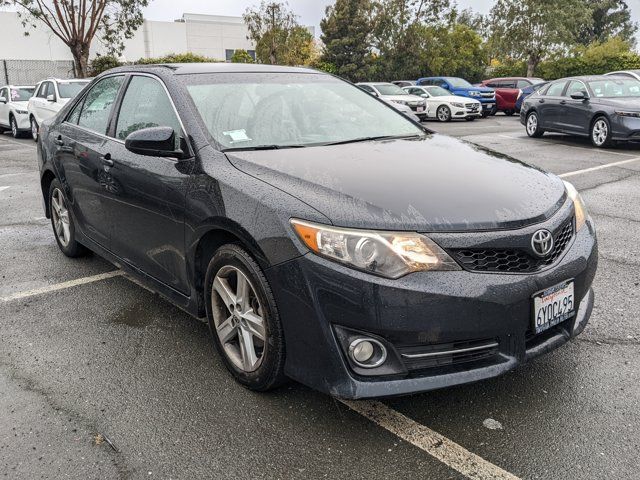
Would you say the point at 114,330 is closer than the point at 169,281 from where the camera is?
No

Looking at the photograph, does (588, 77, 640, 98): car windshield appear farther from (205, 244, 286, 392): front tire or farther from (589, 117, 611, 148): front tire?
(205, 244, 286, 392): front tire

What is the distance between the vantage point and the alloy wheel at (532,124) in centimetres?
1487

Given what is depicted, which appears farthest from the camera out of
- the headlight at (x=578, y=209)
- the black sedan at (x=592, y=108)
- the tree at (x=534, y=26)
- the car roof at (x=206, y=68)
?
the tree at (x=534, y=26)

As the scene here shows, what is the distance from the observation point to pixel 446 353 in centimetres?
252

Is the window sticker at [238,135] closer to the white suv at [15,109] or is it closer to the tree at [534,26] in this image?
the white suv at [15,109]

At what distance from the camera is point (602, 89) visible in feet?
42.9

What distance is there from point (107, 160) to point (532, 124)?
13110 millimetres

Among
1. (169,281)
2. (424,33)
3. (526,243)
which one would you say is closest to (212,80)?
(169,281)

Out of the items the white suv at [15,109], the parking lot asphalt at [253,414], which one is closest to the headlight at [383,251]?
the parking lot asphalt at [253,414]

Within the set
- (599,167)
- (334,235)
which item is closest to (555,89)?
(599,167)

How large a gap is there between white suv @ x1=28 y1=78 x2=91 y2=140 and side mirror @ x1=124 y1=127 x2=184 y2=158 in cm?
1192

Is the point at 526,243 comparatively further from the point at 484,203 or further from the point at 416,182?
the point at 416,182

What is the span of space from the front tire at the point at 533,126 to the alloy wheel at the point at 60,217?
483 inches

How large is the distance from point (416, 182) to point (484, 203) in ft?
1.13
